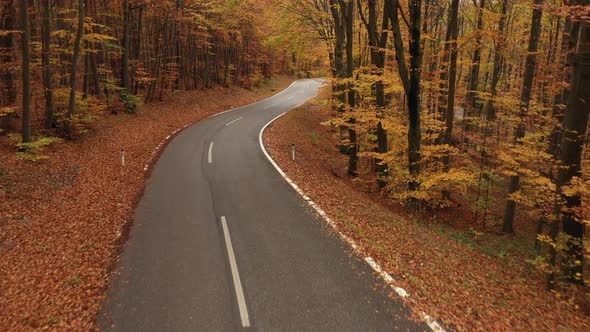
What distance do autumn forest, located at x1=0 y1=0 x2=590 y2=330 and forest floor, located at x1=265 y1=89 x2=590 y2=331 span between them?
104 millimetres

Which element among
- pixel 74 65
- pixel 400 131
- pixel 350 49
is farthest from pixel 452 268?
pixel 74 65

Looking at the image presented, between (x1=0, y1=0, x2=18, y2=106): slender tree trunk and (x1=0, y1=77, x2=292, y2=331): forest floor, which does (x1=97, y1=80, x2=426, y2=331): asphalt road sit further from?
(x1=0, y1=0, x2=18, y2=106): slender tree trunk

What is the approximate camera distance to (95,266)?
8031 mm

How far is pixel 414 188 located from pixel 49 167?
48.6ft

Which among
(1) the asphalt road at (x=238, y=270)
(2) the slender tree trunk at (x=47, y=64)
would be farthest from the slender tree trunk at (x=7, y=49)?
(1) the asphalt road at (x=238, y=270)

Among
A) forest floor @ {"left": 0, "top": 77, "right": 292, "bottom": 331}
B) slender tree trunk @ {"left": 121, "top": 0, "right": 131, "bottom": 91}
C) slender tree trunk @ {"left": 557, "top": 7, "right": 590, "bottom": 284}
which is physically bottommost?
forest floor @ {"left": 0, "top": 77, "right": 292, "bottom": 331}

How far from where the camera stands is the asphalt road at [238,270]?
6.06 metres

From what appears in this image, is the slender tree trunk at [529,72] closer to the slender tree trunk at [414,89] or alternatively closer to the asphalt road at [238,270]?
the slender tree trunk at [414,89]

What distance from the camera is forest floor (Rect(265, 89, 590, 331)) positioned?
6.37m

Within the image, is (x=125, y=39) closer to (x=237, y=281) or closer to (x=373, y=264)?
(x=237, y=281)

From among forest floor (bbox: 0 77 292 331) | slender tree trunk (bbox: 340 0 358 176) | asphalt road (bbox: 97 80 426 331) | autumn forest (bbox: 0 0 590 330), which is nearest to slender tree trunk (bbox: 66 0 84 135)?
autumn forest (bbox: 0 0 590 330)

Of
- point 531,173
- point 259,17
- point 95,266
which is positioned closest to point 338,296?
point 95,266

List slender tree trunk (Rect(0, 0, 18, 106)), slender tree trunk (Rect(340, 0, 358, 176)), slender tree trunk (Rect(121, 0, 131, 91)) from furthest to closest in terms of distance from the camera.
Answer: slender tree trunk (Rect(121, 0, 131, 91)) → slender tree trunk (Rect(0, 0, 18, 106)) → slender tree trunk (Rect(340, 0, 358, 176))

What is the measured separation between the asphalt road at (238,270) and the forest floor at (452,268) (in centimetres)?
72
